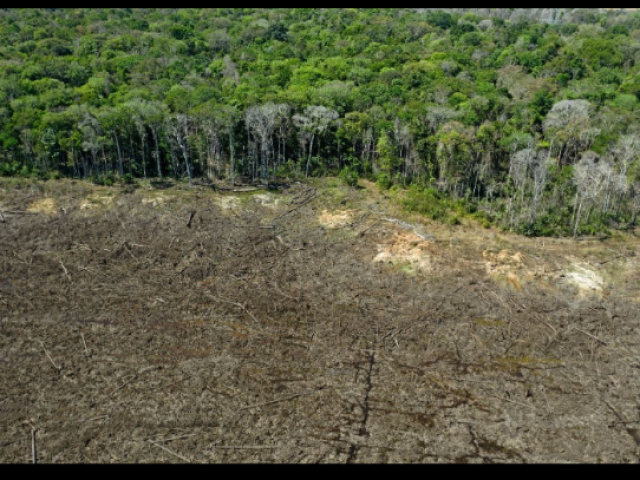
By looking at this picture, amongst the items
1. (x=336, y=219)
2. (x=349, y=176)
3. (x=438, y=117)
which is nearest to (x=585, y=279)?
(x=336, y=219)

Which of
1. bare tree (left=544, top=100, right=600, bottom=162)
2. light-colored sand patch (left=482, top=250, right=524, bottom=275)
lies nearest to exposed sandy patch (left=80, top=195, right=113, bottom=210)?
light-colored sand patch (left=482, top=250, right=524, bottom=275)

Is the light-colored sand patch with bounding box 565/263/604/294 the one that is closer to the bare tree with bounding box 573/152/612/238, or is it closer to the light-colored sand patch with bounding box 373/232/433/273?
the bare tree with bounding box 573/152/612/238

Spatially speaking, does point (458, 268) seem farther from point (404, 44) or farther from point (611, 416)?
point (404, 44)

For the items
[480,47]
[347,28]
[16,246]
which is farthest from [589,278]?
[347,28]

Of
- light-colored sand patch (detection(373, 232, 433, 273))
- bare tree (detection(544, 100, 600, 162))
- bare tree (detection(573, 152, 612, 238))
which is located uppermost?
bare tree (detection(544, 100, 600, 162))

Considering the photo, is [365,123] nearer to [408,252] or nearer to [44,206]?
[408,252]

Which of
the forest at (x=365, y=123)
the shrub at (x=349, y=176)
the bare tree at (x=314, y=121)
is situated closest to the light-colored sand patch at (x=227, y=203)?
the forest at (x=365, y=123)
